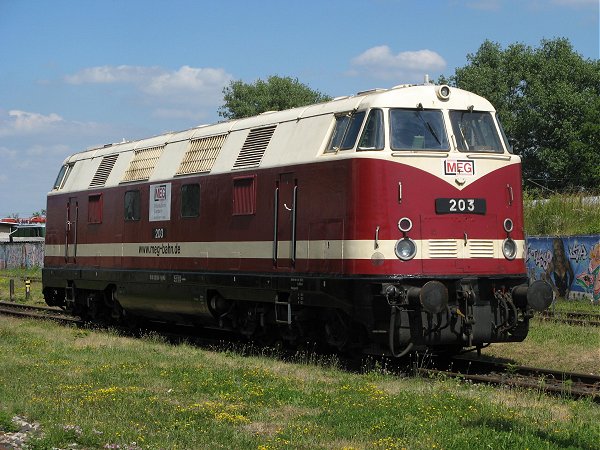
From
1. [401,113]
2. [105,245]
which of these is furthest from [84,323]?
[401,113]

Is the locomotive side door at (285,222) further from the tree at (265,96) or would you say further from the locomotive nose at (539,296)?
the tree at (265,96)

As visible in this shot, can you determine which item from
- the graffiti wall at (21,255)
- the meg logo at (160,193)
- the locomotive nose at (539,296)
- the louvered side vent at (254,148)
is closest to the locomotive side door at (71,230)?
the meg logo at (160,193)

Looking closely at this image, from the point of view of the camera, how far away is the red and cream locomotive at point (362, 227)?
1239cm

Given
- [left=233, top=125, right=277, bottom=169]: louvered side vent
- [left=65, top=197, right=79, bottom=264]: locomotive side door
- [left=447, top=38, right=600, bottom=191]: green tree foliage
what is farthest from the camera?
[left=447, top=38, right=600, bottom=191]: green tree foliage

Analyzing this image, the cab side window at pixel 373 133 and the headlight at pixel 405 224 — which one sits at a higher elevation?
the cab side window at pixel 373 133

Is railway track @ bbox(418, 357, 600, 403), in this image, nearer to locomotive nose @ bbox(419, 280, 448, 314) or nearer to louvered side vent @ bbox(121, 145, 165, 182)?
locomotive nose @ bbox(419, 280, 448, 314)

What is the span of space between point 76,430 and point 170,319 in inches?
371

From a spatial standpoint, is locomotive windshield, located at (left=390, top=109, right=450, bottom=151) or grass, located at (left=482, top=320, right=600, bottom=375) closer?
locomotive windshield, located at (left=390, top=109, right=450, bottom=151)

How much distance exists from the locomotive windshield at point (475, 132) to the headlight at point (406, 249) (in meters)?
1.72

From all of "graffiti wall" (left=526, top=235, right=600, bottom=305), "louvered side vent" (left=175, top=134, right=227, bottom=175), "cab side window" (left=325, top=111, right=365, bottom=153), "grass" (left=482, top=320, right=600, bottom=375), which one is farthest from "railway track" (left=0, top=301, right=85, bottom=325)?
"graffiti wall" (left=526, top=235, right=600, bottom=305)

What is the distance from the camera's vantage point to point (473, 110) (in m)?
13.6

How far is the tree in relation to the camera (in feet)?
214

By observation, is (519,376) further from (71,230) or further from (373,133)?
(71,230)

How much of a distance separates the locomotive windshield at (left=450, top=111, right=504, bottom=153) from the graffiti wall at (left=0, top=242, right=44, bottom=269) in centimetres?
4501
